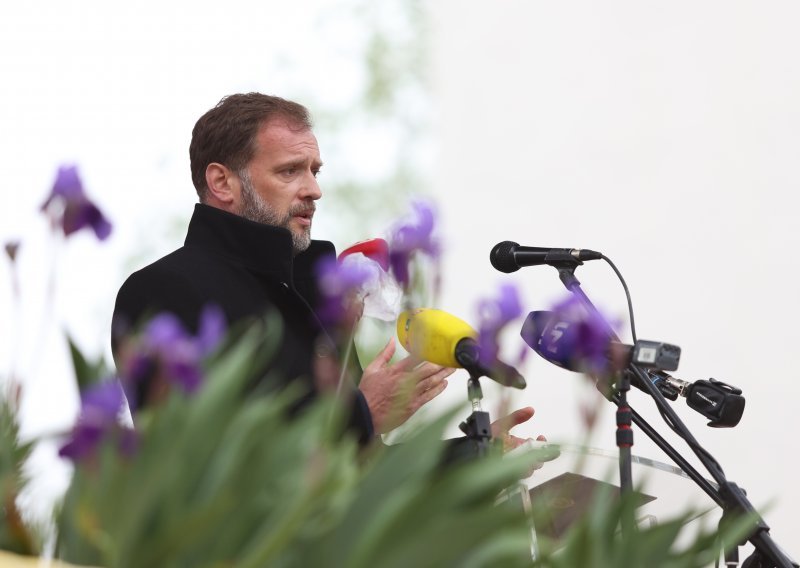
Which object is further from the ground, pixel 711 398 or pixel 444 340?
pixel 444 340

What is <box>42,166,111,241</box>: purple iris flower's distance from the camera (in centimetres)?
104

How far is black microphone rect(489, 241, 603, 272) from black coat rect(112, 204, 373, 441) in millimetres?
477

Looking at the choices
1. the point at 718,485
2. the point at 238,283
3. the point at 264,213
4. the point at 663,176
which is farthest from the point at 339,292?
the point at 663,176

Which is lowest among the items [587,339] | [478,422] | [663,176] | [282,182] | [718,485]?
[718,485]

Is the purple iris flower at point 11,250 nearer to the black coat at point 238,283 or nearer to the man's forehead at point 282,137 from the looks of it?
the black coat at point 238,283

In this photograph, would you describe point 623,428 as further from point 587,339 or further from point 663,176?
point 663,176

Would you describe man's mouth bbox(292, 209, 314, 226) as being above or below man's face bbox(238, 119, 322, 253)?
below

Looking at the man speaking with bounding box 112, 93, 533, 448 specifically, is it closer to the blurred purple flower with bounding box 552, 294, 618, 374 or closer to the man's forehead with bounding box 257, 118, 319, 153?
the man's forehead with bounding box 257, 118, 319, 153

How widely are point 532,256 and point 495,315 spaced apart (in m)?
0.88

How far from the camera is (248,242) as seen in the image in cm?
251

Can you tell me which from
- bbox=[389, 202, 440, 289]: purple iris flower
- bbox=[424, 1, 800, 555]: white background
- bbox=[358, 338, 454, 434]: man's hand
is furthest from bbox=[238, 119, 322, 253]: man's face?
bbox=[424, 1, 800, 555]: white background

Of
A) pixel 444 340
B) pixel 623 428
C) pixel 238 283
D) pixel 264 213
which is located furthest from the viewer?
pixel 264 213

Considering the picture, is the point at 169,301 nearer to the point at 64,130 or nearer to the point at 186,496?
the point at 186,496

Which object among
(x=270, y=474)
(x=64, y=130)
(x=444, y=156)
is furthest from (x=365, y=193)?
(x=270, y=474)
